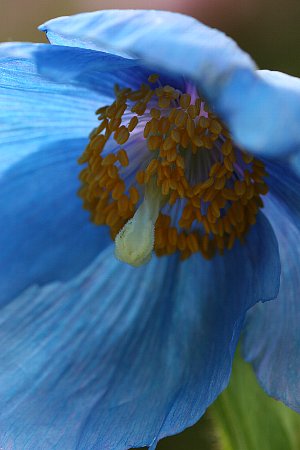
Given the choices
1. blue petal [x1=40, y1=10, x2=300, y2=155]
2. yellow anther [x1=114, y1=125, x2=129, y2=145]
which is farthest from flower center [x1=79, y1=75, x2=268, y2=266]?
blue petal [x1=40, y1=10, x2=300, y2=155]

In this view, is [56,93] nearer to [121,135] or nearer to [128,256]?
[121,135]

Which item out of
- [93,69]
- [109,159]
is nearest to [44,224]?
[109,159]

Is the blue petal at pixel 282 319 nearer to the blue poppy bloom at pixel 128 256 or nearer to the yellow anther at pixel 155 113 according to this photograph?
the blue poppy bloom at pixel 128 256

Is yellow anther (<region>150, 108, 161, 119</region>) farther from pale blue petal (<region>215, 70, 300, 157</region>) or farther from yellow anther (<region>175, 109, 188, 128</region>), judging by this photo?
pale blue petal (<region>215, 70, 300, 157</region>)

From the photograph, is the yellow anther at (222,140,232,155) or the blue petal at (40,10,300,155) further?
the yellow anther at (222,140,232,155)

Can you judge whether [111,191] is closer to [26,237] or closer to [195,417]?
[26,237]
